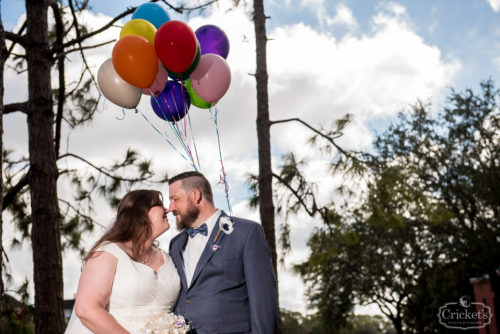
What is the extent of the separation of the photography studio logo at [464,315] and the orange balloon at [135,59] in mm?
16906

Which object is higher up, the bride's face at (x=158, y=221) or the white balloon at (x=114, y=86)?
the white balloon at (x=114, y=86)

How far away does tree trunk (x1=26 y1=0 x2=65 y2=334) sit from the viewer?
5715 mm

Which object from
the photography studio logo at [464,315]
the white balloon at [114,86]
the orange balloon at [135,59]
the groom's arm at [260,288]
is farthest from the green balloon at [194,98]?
the photography studio logo at [464,315]

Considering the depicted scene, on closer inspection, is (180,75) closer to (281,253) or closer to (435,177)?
(281,253)

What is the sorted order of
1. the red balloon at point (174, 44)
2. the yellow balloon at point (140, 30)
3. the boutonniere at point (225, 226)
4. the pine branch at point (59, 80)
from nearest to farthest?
the boutonniere at point (225, 226), the red balloon at point (174, 44), the yellow balloon at point (140, 30), the pine branch at point (59, 80)

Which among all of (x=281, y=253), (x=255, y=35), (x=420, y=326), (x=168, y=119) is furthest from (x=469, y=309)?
(x=168, y=119)

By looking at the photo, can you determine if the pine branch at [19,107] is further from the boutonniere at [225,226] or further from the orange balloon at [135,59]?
Result: the boutonniere at [225,226]

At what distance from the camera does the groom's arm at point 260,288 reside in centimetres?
283

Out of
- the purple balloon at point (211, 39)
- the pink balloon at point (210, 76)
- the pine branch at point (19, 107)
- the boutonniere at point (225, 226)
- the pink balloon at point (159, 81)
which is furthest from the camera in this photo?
the pine branch at point (19, 107)

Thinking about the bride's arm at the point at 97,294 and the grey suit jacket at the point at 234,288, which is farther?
the grey suit jacket at the point at 234,288

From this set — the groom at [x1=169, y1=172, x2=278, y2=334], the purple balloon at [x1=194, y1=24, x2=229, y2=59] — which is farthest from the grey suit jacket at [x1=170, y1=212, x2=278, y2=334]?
the purple balloon at [x1=194, y1=24, x2=229, y2=59]

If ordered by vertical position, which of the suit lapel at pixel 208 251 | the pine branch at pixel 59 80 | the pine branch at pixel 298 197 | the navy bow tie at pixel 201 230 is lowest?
the suit lapel at pixel 208 251

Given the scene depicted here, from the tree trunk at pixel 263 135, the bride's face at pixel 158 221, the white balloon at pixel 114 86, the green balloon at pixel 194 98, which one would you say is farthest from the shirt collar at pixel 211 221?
the tree trunk at pixel 263 135

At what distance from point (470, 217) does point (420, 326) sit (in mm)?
6816
